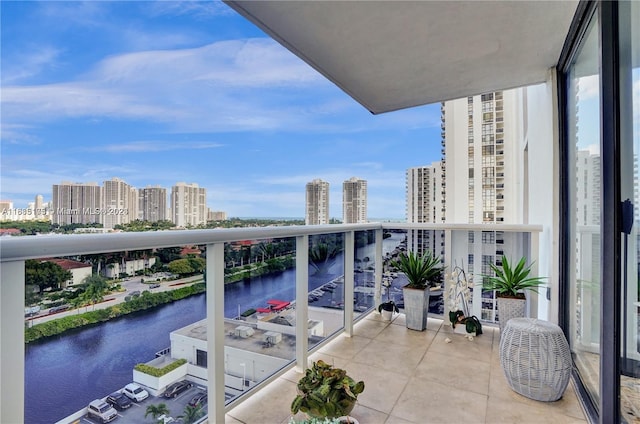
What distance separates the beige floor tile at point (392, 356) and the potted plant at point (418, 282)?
0.31m

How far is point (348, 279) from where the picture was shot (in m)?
2.88

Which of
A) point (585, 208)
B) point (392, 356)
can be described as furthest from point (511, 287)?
point (392, 356)

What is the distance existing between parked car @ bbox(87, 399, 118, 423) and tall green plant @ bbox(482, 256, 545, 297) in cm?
273

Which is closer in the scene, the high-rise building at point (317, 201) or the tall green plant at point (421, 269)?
the tall green plant at point (421, 269)

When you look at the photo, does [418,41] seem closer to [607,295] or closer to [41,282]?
[607,295]

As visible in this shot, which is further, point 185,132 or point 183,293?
point 185,132

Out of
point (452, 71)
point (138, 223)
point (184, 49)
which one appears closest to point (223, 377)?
point (138, 223)

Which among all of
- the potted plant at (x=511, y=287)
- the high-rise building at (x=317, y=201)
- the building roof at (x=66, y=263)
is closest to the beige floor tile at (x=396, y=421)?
the potted plant at (x=511, y=287)

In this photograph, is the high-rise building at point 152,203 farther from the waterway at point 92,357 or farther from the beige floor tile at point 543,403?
the beige floor tile at point 543,403

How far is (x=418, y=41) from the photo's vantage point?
6.27ft

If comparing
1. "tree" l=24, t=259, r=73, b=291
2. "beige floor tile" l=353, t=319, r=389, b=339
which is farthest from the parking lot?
"beige floor tile" l=353, t=319, r=389, b=339

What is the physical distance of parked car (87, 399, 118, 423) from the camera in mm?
1084

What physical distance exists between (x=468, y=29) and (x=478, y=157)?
16.0ft

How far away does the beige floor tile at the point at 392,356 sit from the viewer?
2.14m
